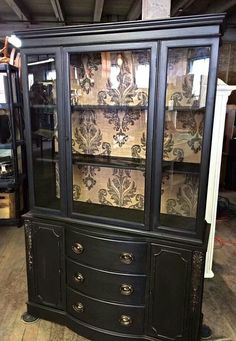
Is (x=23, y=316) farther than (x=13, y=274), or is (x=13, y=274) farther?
(x=13, y=274)

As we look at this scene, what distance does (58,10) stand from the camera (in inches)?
137

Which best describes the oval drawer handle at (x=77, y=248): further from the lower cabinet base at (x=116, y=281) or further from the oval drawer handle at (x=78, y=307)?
the oval drawer handle at (x=78, y=307)

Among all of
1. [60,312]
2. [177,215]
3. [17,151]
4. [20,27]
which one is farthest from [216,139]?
[20,27]

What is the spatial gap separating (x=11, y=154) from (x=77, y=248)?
7.25 feet

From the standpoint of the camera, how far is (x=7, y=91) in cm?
333

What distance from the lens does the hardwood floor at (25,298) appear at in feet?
6.40

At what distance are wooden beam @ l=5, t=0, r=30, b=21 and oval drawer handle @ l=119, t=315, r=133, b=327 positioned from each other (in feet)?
10.7

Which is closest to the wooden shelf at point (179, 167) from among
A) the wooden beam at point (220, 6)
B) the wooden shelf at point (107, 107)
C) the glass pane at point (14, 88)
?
the wooden shelf at point (107, 107)

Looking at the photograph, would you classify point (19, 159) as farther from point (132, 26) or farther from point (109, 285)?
point (132, 26)

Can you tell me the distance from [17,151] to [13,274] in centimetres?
151

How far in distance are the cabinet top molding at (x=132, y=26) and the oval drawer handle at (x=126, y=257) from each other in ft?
3.98

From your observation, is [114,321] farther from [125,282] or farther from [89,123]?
[89,123]

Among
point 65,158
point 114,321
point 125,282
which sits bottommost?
point 114,321

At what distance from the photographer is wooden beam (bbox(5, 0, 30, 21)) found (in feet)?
10.4
